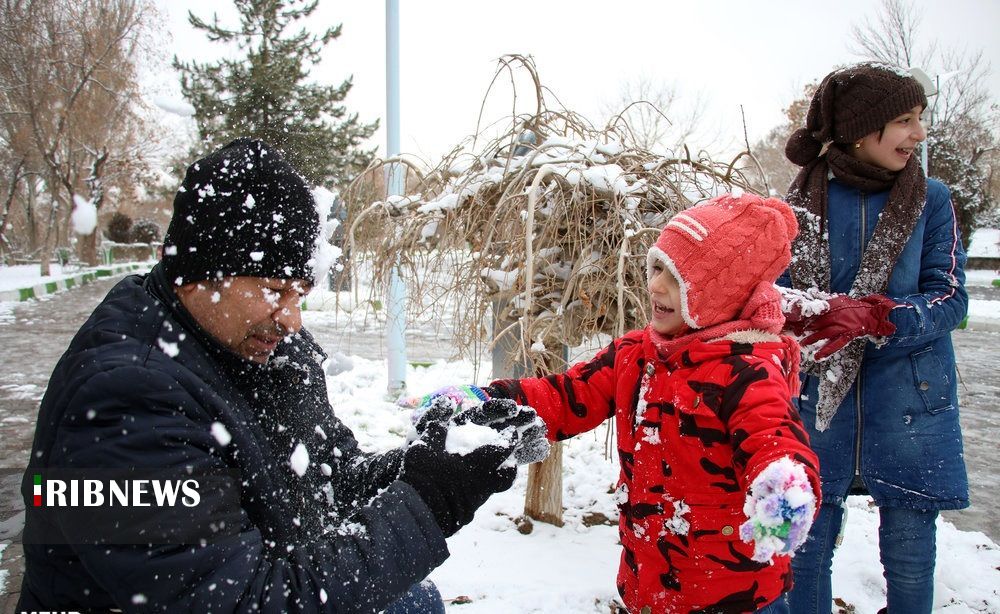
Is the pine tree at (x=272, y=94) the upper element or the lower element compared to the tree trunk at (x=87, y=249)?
upper

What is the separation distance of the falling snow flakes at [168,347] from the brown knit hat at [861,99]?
A: 204cm

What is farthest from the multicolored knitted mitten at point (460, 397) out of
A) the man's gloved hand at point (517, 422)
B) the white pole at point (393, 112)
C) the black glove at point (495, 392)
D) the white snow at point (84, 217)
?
the white snow at point (84, 217)

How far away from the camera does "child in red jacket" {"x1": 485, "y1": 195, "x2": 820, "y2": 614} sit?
1.50 m

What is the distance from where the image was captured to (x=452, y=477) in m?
1.21

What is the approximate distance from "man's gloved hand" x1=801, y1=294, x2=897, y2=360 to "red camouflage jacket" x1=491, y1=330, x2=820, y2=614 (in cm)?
32

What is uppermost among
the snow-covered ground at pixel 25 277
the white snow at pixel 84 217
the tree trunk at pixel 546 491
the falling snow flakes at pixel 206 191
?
the white snow at pixel 84 217

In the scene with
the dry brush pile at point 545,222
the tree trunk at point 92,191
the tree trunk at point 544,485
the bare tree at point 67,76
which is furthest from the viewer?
the tree trunk at point 92,191

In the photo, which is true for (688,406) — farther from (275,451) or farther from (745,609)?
(275,451)

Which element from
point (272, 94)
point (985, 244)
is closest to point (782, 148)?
point (985, 244)

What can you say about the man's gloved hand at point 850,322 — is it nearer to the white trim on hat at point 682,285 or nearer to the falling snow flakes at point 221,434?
the white trim on hat at point 682,285

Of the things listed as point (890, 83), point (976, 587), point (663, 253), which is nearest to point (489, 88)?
point (663, 253)

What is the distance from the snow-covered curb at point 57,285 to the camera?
14516 mm

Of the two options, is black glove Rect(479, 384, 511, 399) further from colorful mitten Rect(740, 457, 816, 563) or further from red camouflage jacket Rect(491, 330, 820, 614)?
colorful mitten Rect(740, 457, 816, 563)

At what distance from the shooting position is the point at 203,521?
0.98 m
